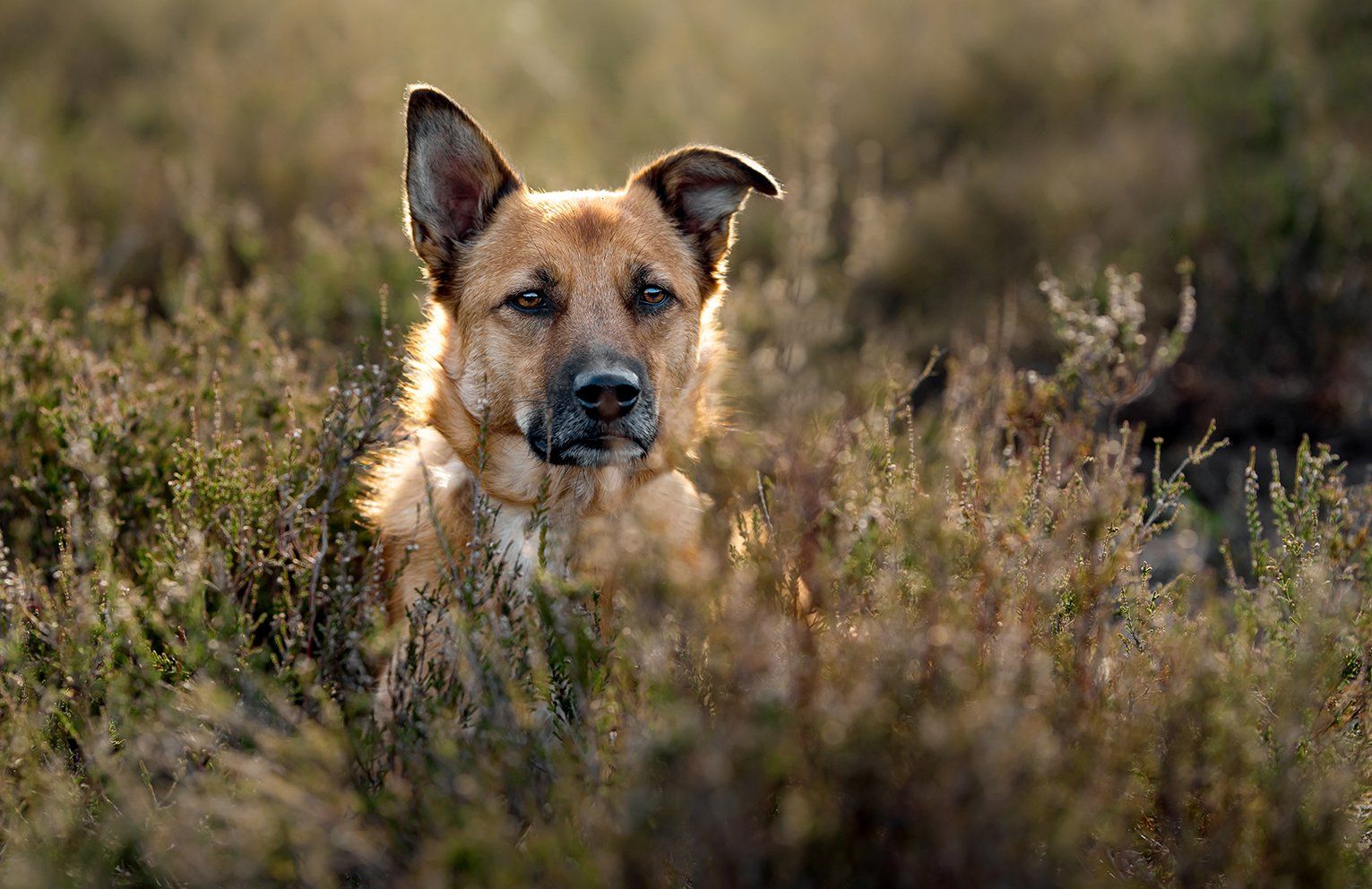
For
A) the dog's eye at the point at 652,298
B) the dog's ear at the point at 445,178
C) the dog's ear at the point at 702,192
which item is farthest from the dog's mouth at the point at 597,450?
the dog's ear at the point at 702,192

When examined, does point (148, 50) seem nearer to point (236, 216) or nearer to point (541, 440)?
point (236, 216)

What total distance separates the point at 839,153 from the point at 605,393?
245 inches

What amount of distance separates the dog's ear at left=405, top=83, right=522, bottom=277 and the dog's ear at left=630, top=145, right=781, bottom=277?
0.56 m

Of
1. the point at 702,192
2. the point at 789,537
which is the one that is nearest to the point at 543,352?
the point at 702,192

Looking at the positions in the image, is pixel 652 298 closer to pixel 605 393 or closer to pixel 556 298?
pixel 556 298

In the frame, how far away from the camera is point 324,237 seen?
6297 millimetres

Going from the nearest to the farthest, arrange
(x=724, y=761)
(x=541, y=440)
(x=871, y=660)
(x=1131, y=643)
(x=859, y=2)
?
(x=724, y=761) → (x=871, y=660) → (x=1131, y=643) → (x=541, y=440) → (x=859, y=2)

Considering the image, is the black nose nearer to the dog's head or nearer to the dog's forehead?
the dog's head

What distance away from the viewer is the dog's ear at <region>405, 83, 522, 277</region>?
11.4 ft

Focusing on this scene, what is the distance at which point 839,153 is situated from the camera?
28.8 ft

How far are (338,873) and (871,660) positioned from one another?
4.36 ft

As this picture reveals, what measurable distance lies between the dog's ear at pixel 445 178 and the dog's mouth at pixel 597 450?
3.06 ft

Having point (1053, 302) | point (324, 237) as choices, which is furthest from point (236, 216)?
point (1053, 302)

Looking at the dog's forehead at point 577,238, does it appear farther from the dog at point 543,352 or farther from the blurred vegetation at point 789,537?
the blurred vegetation at point 789,537
